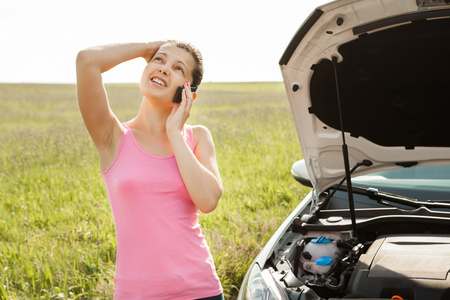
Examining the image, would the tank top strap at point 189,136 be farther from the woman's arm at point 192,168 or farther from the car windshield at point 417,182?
the car windshield at point 417,182

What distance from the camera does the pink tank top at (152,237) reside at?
1.95 metres

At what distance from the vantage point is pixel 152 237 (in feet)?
6.43

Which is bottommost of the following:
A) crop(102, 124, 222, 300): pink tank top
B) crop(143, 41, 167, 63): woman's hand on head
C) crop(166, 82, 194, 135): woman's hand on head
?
crop(102, 124, 222, 300): pink tank top

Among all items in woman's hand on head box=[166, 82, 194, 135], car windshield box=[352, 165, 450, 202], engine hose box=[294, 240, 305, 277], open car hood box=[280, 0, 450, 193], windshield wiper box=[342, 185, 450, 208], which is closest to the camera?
woman's hand on head box=[166, 82, 194, 135]

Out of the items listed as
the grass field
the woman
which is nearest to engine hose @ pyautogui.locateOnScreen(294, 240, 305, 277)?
the woman

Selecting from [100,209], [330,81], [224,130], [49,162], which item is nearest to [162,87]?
[330,81]

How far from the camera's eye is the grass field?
13.1 ft

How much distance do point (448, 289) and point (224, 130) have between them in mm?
9863

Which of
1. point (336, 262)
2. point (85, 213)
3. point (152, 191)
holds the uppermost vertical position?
point (152, 191)

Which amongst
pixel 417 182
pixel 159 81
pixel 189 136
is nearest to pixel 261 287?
pixel 189 136

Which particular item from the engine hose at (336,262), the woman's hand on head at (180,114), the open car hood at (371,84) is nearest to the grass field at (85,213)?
the engine hose at (336,262)

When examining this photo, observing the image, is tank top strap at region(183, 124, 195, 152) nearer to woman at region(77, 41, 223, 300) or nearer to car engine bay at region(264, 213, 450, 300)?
woman at region(77, 41, 223, 300)

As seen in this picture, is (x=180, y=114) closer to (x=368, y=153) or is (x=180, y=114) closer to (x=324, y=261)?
(x=324, y=261)

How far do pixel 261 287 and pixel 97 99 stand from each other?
1.16 meters
